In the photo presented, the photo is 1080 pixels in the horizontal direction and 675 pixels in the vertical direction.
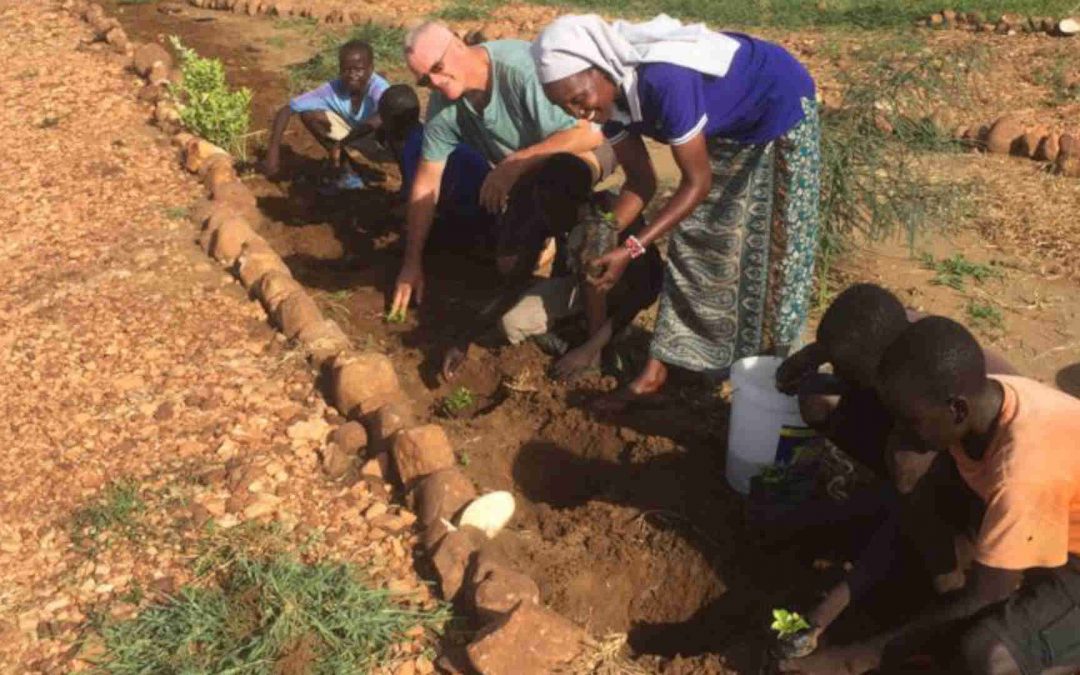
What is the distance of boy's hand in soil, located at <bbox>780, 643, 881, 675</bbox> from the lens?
2.71 m

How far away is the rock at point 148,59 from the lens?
7.38 meters

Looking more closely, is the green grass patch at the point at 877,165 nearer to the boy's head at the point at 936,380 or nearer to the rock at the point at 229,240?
the boy's head at the point at 936,380

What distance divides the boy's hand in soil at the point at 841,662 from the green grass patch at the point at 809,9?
7.34 meters

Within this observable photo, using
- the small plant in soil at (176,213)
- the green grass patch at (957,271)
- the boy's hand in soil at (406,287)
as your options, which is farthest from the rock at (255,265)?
the green grass patch at (957,271)

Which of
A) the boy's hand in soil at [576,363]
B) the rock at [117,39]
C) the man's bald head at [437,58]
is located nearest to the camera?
the man's bald head at [437,58]

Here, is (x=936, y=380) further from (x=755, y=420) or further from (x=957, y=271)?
(x=957, y=271)

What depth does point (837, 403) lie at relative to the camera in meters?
3.16

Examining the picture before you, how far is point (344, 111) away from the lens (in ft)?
19.7

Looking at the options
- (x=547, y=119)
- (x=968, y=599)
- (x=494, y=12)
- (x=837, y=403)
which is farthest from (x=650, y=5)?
(x=968, y=599)

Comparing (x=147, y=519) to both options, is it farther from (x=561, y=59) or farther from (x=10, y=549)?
(x=561, y=59)

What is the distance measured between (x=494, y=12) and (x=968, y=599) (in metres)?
7.85

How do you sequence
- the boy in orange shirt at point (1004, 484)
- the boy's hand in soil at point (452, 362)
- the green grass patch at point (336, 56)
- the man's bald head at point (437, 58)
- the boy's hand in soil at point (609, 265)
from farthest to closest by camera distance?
1. the green grass patch at point (336, 56)
2. the boy's hand in soil at point (452, 362)
3. the man's bald head at point (437, 58)
4. the boy's hand in soil at point (609, 265)
5. the boy in orange shirt at point (1004, 484)

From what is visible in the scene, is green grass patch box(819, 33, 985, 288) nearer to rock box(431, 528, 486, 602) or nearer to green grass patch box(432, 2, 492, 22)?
rock box(431, 528, 486, 602)

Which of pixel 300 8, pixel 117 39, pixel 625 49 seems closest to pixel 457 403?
pixel 625 49
